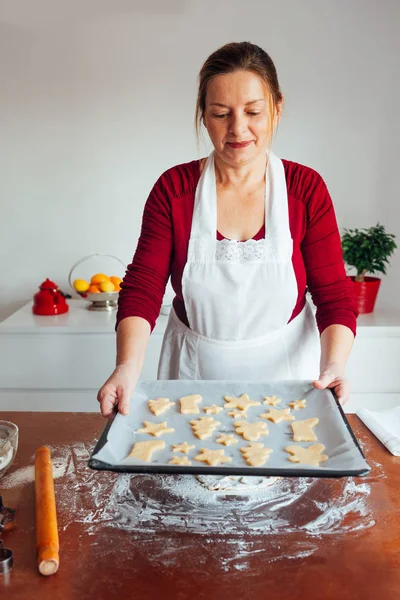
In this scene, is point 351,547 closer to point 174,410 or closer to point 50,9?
point 174,410

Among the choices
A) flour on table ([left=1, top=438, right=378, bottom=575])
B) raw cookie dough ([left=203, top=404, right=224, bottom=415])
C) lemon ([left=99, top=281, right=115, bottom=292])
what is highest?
raw cookie dough ([left=203, top=404, right=224, bottom=415])

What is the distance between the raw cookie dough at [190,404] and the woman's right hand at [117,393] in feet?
0.35

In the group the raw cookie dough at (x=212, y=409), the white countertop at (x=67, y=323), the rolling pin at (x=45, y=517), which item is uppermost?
the raw cookie dough at (x=212, y=409)

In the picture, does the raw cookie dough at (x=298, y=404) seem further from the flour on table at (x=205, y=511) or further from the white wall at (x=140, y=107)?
the white wall at (x=140, y=107)

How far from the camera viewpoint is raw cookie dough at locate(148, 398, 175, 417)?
4.17ft

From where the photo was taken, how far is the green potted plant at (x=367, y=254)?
2.71 meters

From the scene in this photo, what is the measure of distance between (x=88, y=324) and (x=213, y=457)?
1.62m

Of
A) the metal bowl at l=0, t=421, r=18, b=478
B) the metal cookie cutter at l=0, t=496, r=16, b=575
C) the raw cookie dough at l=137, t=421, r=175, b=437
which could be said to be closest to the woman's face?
the raw cookie dough at l=137, t=421, r=175, b=437

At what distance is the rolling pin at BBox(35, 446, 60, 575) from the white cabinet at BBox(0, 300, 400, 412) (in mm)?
1439

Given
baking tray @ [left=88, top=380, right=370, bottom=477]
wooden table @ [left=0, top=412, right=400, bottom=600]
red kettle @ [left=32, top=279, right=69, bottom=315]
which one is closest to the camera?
wooden table @ [left=0, top=412, right=400, bottom=600]

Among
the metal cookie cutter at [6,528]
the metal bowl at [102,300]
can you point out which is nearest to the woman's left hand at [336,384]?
the metal cookie cutter at [6,528]

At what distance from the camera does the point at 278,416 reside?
1258mm

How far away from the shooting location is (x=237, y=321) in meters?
1.62

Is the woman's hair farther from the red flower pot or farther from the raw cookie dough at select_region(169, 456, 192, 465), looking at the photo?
the red flower pot
